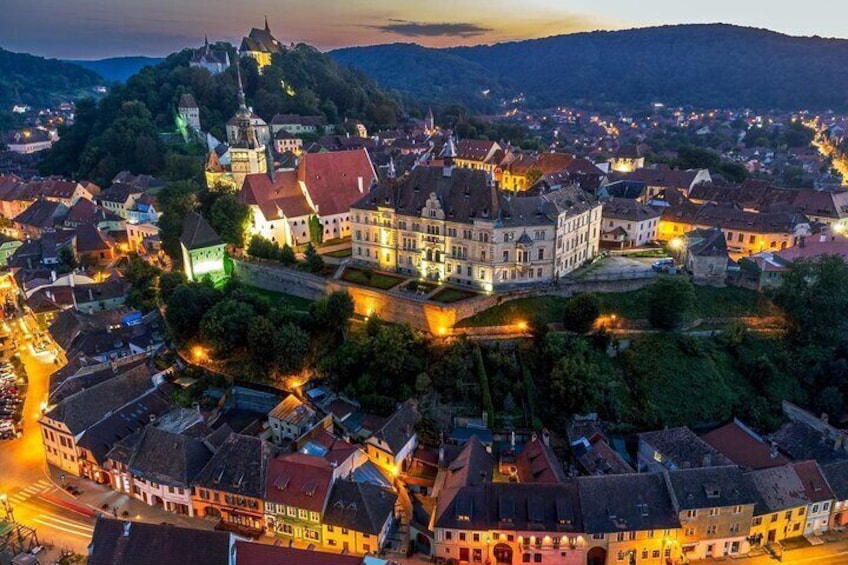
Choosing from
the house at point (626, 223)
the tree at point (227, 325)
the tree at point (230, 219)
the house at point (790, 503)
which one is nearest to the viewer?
the house at point (790, 503)

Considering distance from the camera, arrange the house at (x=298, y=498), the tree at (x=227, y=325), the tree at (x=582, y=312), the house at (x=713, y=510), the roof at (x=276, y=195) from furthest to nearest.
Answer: the roof at (x=276, y=195)
the tree at (x=227, y=325)
the tree at (x=582, y=312)
the house at (x=298, y=498)
the house at (x=713, y=510)

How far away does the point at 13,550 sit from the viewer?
3859 centimetres

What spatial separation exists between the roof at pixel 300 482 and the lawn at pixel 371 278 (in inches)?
815

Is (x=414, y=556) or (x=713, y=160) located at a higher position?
(x=713, y=160)

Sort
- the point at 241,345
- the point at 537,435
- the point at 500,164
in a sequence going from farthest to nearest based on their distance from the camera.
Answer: the point at 500,164, the point at 241,345, the point at 537,435

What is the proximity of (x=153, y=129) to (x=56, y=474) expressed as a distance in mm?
86587

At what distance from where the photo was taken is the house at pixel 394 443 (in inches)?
1715

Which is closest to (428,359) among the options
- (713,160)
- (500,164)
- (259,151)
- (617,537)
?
(617,537)

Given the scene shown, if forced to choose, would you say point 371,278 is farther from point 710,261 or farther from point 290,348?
point 710,261

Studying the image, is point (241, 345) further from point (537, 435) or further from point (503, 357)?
point (537, 435)

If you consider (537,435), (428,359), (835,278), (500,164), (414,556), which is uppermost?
(500,164)

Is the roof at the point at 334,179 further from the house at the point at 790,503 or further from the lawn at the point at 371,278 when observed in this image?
the house at the point at 790,503

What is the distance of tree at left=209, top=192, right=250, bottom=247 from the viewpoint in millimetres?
67625

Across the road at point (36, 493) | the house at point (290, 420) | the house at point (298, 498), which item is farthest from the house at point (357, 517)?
the road at point (36, 493)
